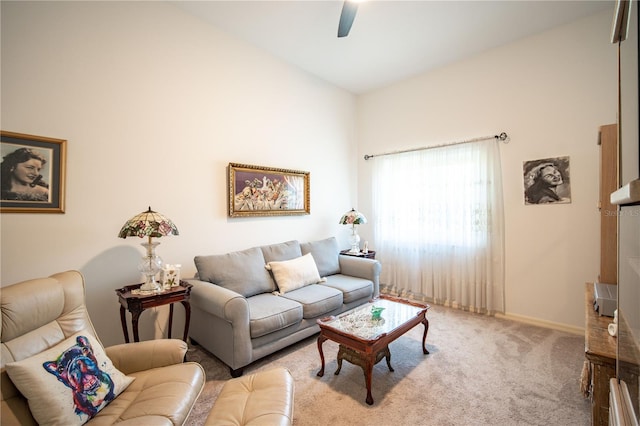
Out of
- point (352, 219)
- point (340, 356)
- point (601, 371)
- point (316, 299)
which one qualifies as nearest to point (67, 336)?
point (340, 356)

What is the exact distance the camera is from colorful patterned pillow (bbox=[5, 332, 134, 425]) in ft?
3.83

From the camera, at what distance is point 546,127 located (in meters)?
3.04

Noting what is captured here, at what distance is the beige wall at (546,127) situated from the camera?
280 centimetres

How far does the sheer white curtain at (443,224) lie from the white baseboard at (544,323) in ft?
0.46

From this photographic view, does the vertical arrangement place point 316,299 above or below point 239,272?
below

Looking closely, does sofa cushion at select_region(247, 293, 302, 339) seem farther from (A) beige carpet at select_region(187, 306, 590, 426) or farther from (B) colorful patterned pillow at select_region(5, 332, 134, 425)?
(B) colorful patterned pillow at select_region(5, 332, 134, 425)

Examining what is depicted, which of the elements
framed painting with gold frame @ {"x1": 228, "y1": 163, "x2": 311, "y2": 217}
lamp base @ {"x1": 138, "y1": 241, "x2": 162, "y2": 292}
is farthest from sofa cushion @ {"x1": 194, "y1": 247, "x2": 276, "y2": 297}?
framed painting with gold frame @ {"x1": 228, "y1": 163, "x2": 311, "y2": 217}

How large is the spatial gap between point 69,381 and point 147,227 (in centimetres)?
108

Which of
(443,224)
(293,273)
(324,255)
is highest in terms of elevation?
(443,224)

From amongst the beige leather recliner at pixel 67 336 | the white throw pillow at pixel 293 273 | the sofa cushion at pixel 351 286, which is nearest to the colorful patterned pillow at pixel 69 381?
the beige leather recliner at pixel 67 336

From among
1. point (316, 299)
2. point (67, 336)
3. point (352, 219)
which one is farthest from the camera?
point (352, 219)

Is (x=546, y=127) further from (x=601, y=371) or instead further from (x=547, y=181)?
(x=601, y=371)

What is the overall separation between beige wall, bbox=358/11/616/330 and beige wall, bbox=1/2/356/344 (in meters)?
2.45

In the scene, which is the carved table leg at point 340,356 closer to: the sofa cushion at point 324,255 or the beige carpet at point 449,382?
the beige carpet at point 449,382
